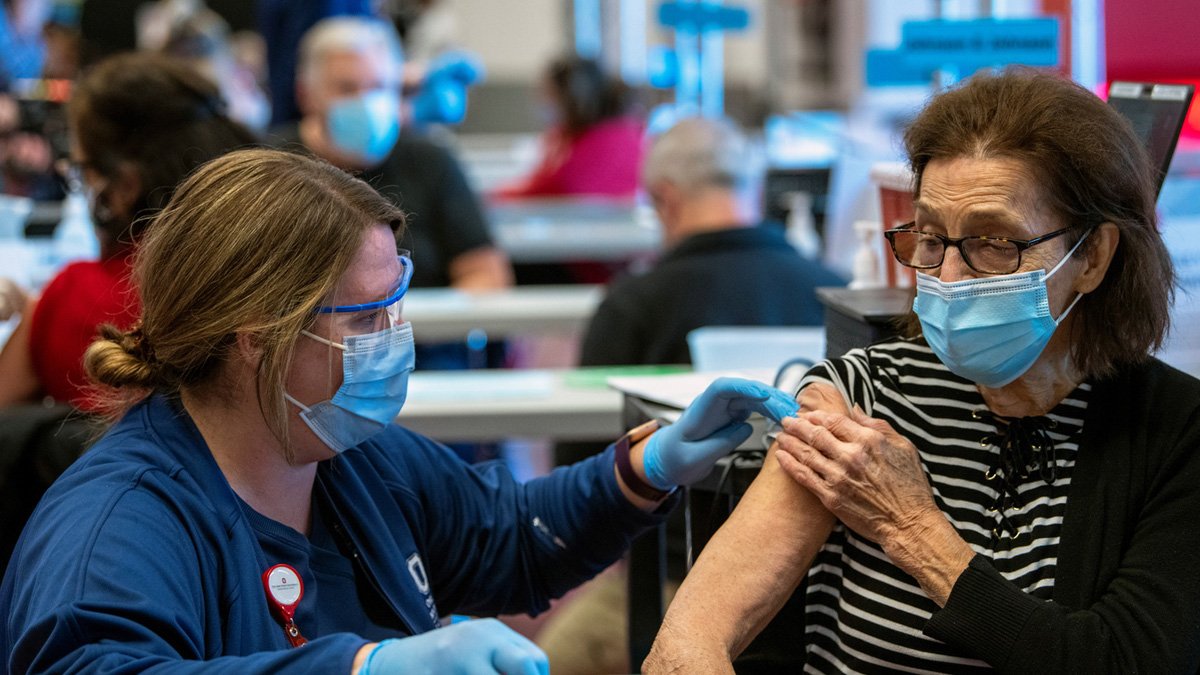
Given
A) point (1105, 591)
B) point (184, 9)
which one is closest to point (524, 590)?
point (1105, 591)

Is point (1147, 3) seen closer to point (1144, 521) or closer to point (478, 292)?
point (1144, 521)

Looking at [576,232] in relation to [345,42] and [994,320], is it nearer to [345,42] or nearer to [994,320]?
[345,42]

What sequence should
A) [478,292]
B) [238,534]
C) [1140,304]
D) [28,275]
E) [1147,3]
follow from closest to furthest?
[238,534], [1140,304], [1147,3], [28,275], [478,292]

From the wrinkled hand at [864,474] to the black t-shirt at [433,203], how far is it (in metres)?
2.79

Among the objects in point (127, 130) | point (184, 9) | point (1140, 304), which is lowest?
point (1140, 304)

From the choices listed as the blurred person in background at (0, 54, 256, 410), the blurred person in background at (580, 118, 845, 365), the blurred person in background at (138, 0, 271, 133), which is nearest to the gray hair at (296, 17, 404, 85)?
the blurred person in background at (138, 0, 271, 133)

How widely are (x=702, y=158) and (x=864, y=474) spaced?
A: 2136 mm

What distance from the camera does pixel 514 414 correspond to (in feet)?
9.72

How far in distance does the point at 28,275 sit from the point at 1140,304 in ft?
8.89

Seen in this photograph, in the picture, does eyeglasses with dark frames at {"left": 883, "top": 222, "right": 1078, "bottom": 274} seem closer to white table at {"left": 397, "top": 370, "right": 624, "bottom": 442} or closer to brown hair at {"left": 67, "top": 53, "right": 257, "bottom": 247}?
white table at {"left": 397, "top": 370, "right": 624, "bottom": 442}

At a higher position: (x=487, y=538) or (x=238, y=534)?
(x=238, y=534)

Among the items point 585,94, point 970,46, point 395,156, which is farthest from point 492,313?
point 585,94

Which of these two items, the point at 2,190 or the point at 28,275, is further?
the point at 2,190

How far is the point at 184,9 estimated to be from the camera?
9227 mm
